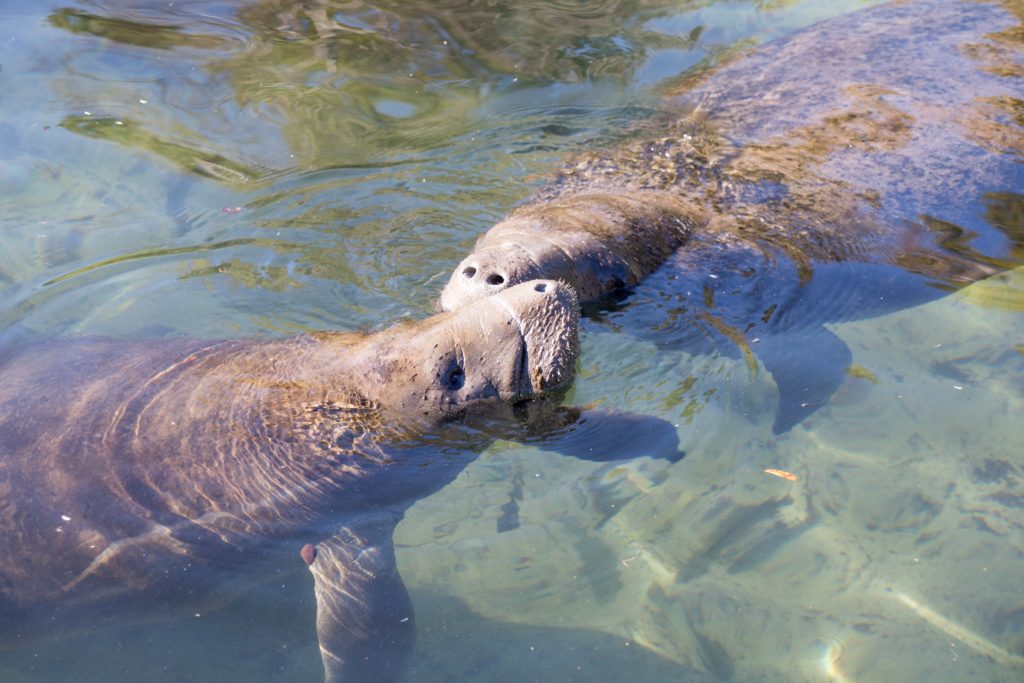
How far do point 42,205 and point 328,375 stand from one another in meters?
3.68

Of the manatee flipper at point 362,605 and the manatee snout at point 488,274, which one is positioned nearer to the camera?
the manatee flipper at point 362,605

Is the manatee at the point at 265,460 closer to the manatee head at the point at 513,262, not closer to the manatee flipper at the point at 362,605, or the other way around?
the manatee flipper at the point at 362,605

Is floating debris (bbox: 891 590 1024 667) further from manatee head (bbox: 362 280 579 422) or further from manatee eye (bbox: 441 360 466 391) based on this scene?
manatee eye (bbox: 441 360 466 391)

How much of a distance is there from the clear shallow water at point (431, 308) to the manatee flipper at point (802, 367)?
10cm

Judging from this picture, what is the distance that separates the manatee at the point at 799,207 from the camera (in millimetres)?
6348

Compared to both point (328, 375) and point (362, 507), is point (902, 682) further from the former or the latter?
point (328, 375)

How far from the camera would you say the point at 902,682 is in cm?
436

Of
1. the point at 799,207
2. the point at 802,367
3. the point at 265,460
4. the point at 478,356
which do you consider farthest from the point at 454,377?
the point at 799,207

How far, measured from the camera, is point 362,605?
4789 millimetres

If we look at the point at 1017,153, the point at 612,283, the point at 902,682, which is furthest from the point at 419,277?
the point at 1017,153

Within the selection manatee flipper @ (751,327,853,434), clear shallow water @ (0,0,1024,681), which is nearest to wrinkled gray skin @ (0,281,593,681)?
clear shallow water @ (0,0,1024,681)

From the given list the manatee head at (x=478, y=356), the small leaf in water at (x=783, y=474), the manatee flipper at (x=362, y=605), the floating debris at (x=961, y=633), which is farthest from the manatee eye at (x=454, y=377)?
the floating debris at (x=961, y=633)

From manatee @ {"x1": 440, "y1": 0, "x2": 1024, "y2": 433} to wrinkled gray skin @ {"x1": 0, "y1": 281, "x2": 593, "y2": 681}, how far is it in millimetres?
662

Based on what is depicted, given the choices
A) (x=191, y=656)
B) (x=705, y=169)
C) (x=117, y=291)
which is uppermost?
(x=705, y=169)
